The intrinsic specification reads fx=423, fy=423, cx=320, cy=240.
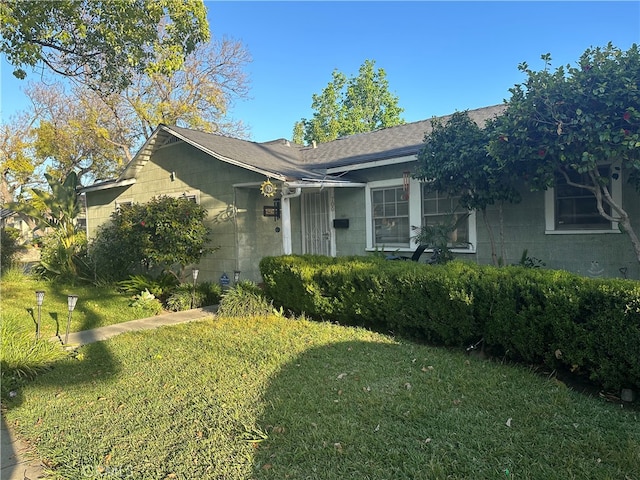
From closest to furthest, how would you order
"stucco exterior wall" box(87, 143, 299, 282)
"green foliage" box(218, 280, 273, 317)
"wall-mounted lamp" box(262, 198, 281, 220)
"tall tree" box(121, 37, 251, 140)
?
"green foliage" box(218, 280, 273, 317), "stucco exterior wall" box(87, 143, 299, 282), "wall-mounted lamp" box(262, 198, 281, 220), "tall tree" box(121, 37, 251, 140)

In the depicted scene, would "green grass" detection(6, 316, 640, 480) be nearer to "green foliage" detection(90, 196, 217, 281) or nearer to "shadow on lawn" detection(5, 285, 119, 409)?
"shadow on lawn" detection(5, 285, 119, 409)

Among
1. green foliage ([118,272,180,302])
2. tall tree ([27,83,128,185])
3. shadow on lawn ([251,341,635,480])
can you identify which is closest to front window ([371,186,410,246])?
green foliage ([118,272,180,302])

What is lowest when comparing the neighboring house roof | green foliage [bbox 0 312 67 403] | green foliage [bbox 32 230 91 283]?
green foliage [bbox 0 312 67 403]

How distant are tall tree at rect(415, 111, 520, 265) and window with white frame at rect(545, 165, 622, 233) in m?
0.73

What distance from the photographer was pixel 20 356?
5051mm

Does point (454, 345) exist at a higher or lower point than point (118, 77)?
lower

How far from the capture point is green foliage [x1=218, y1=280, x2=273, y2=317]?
774 cm

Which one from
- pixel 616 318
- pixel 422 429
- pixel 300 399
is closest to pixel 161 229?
pixel 300 399

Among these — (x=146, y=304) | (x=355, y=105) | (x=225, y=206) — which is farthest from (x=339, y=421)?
(x=355, y=105)

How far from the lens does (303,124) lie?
40438mm

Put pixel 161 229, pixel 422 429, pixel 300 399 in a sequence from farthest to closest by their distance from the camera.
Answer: pixel 161 229 → pixel 300 399 → pixel 422 429

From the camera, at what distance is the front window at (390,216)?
9.82 meters

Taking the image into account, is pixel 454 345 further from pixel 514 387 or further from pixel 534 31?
pixel 534 31

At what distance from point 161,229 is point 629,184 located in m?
8.65
